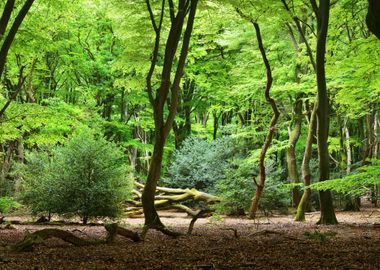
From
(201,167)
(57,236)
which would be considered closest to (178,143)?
(201,167)

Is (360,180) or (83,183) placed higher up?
(360,180)

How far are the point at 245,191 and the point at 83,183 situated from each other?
7.08 meters

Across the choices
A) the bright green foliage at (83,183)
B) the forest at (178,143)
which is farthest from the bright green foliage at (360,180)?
the bright green foliage at (83,183)

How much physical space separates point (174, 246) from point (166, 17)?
762cm

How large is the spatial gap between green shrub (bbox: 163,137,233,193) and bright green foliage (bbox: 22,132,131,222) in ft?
26.9

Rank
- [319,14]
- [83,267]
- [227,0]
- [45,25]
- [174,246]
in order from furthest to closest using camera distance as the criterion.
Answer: [45,25] < [319,14] < [227,0] < [174,246] < [83,267]

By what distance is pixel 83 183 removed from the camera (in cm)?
1215

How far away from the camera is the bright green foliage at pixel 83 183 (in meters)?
12.0

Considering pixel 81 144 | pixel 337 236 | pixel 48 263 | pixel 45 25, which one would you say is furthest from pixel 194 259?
pixel 45 25

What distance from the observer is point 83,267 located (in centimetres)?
519

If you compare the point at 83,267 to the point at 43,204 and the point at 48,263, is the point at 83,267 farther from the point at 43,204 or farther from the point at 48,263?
the point at 43,204

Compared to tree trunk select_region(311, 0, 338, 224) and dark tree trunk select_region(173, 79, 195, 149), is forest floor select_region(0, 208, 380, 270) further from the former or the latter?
dark tree trunk select_region(173, 79, 195, 149)

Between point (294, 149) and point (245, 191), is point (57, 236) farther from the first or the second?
point (294, 149)

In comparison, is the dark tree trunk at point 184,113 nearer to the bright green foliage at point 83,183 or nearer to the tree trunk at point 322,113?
the bright green foliage at point 83,183
